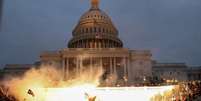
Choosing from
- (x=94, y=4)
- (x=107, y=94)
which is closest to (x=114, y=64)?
(x=94, y=4)

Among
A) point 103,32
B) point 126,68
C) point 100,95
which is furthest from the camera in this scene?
point 103,32

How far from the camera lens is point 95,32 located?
101 meters

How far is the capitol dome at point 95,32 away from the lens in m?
98.2

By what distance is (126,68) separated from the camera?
79.7 m

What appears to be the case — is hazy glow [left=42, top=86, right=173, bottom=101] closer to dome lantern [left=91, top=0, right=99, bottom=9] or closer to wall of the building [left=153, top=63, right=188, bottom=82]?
wall of the building [left=153, top=63, right=188, bottom=82]

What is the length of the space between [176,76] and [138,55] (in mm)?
13553

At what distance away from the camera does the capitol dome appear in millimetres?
98250

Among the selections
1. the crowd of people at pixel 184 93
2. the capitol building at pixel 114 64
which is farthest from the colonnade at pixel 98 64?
the crowd of people at pixel 184 93

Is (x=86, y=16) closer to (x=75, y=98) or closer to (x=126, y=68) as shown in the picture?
(x=126, y=68)

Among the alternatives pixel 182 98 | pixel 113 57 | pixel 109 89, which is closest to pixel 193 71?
pixel 113 57

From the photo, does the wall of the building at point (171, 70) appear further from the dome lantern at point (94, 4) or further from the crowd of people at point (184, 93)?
the crowd of people at point (184, 93)

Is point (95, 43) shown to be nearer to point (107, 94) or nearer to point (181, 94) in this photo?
point (107, 94)

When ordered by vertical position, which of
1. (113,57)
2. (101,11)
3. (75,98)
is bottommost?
(75,98)

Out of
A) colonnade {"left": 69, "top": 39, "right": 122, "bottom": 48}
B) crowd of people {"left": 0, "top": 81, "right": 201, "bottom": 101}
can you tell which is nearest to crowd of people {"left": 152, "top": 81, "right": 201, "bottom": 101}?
crowd of people {"left": 0, "top": 81, "right": 201, "bottom": 101}
